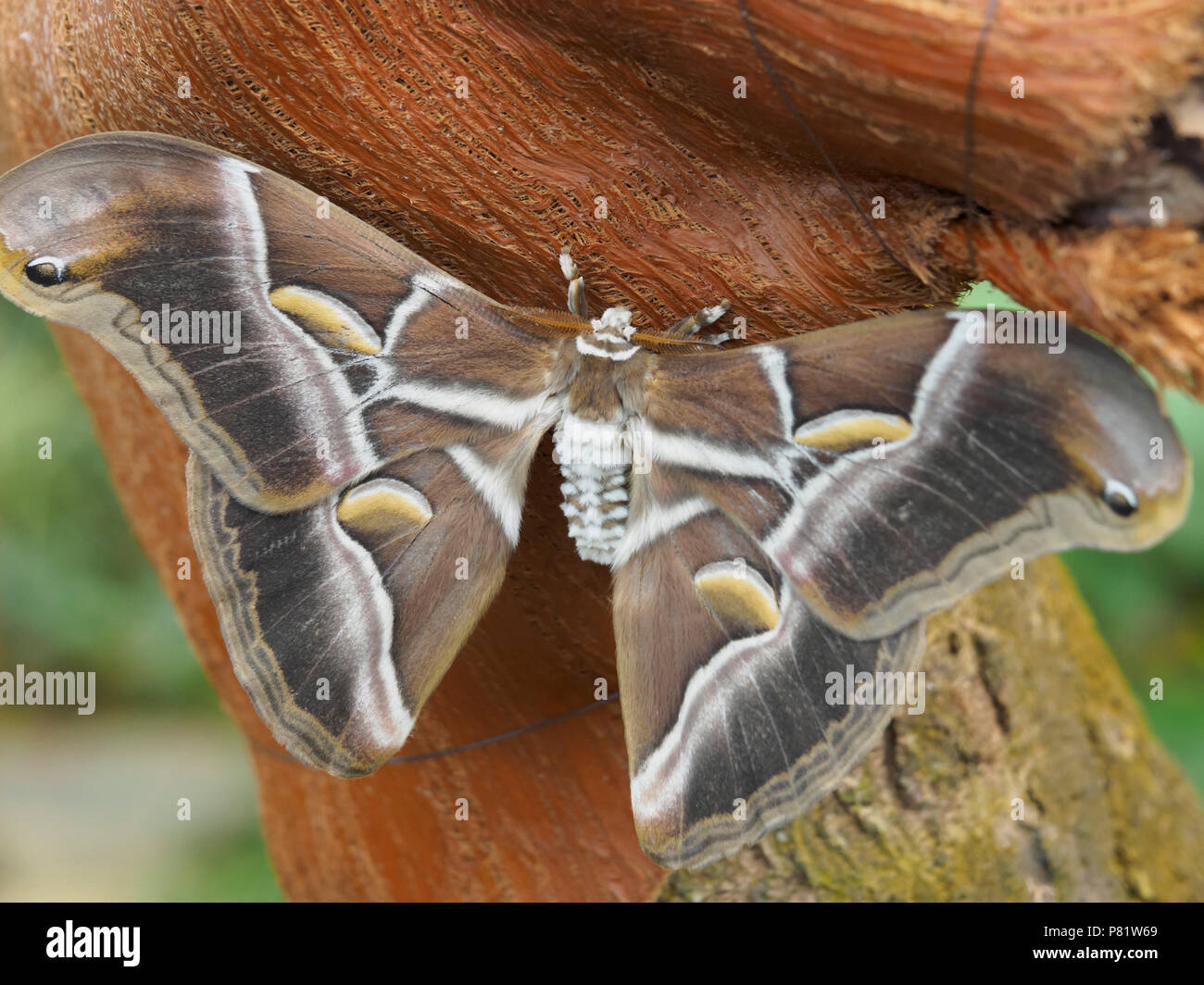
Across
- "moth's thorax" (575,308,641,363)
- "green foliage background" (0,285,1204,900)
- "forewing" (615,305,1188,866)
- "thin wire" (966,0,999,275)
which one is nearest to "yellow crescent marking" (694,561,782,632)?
"forewing" (615,305,1188,866)

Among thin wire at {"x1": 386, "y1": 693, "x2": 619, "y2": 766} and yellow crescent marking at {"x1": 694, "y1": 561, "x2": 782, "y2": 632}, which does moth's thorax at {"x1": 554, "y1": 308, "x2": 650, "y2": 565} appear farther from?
thin wire at {"x1": 386, "y1": 693, "x2": 619, "y2": 766}

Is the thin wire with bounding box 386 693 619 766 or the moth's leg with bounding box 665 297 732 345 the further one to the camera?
the thin wire with bounding box 386 693 619 766

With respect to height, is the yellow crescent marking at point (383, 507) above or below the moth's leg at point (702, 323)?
below

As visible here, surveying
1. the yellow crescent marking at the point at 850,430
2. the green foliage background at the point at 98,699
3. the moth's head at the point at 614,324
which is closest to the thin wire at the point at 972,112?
the yellow crescent marking at the point at 850,430

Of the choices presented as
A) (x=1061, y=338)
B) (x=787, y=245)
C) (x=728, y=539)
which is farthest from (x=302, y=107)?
(x=1061, y=338)

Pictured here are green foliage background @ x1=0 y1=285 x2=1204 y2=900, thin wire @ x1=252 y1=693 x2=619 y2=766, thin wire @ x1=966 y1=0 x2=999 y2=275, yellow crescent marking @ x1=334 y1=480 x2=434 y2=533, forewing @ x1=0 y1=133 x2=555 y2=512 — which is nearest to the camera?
thin wire @ x1=966 y1=0 x2=999 y2=275

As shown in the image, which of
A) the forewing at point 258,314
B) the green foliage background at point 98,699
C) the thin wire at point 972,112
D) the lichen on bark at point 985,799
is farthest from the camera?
the green foliage background at point 98,699

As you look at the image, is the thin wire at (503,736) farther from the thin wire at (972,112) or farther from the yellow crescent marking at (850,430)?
the thin wire at (972,112)

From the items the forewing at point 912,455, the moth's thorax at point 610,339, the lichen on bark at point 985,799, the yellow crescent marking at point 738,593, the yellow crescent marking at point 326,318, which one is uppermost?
the yellow crescent marking at point 326,318
